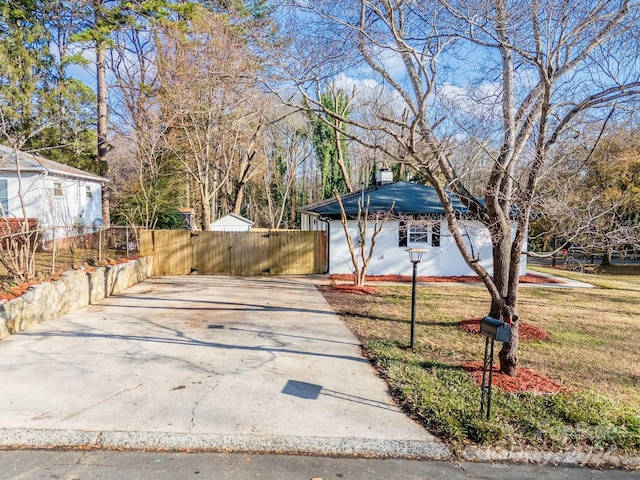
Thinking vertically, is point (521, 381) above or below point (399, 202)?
below

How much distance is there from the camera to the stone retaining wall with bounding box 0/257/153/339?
6547 millimetres

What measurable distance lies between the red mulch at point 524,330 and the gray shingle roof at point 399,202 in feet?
20.3

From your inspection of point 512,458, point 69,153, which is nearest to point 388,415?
point 512,458

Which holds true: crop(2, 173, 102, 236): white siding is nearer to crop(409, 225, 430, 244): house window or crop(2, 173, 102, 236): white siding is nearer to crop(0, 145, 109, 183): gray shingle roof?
crop(0, 145, 109, 183): gray shingle roof

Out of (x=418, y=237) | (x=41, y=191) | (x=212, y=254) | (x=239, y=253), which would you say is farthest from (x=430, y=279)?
(x=41, y=191)

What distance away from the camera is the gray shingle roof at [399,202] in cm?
1423

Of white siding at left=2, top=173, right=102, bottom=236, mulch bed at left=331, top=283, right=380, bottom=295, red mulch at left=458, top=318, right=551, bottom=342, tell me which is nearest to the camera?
red mulch at left=458, top=318, right=551, bottom=342

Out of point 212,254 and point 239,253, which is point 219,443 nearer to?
point 239,253

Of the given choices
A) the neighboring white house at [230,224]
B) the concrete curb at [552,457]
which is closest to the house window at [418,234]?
the neighboring white house at [230,224]

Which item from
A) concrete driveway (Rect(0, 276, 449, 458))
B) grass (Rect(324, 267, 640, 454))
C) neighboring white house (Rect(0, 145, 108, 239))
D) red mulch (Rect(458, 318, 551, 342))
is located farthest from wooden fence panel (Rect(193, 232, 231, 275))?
red mulch (Rect(458, 318, 551, 342))

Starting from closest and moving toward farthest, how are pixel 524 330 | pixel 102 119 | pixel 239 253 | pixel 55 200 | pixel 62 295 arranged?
pixel 524 330 < pixel 62 295 < pixel 239 253 < pixel 55 200 < pixel 102 119

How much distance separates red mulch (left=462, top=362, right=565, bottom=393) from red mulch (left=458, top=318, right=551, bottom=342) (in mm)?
1788

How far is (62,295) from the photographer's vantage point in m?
7.95

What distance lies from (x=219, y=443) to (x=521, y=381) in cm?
346
